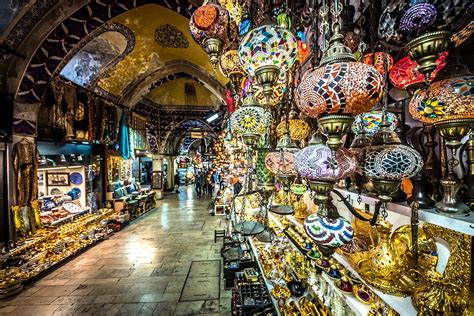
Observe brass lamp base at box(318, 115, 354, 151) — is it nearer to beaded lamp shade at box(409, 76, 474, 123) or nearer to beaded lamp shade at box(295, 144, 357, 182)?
beaded lamp shade at box(295, 144, 357, 182)

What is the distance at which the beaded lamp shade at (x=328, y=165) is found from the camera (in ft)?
2.62

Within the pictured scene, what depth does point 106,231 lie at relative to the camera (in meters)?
7.03

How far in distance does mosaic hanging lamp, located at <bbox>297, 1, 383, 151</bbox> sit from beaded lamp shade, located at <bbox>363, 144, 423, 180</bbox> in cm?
18

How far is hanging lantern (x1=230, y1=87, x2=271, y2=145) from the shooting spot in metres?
1.43

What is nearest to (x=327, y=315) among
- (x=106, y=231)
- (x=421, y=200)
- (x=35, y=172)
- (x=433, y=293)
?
(x=433, y=293)

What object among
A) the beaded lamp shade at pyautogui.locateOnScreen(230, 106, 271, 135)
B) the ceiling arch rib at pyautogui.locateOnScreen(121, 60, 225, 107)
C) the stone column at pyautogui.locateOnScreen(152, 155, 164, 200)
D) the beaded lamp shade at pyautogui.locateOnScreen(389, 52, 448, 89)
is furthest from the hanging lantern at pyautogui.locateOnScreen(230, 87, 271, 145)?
the stone column at pyautogui.locateOnScreen(152, 155, 164, 200)

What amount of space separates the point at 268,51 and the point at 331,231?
0.78 meters

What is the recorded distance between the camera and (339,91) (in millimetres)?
656

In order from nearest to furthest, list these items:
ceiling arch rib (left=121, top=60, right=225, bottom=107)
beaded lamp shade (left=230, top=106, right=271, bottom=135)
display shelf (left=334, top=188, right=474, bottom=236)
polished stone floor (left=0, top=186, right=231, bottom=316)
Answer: display shelf (left=334, top=188, right=474, bottom=236)
beaded lamp shade (left=230, top=106, right=271, bottom=135)
polished stone floor (left=0, top=186, right=231, bottom=316)
ceiling arch rib (left=121, top=60, right=225, bottom=107)

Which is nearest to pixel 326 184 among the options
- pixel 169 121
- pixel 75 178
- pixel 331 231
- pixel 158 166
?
pixel 331 231

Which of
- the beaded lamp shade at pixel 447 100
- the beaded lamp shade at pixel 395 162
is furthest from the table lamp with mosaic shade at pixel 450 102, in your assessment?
the beaded lamp shade at pixel 395 162

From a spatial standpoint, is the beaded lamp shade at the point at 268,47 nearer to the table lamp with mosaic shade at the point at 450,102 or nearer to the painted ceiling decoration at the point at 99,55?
the table lamp with mosaic shade at the point at 450,102

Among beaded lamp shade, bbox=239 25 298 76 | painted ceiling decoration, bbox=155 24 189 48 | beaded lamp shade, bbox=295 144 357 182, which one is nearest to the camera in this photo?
beaded lamp shade, bbox=295 144 357 182

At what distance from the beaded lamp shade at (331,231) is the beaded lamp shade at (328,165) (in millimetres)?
171
